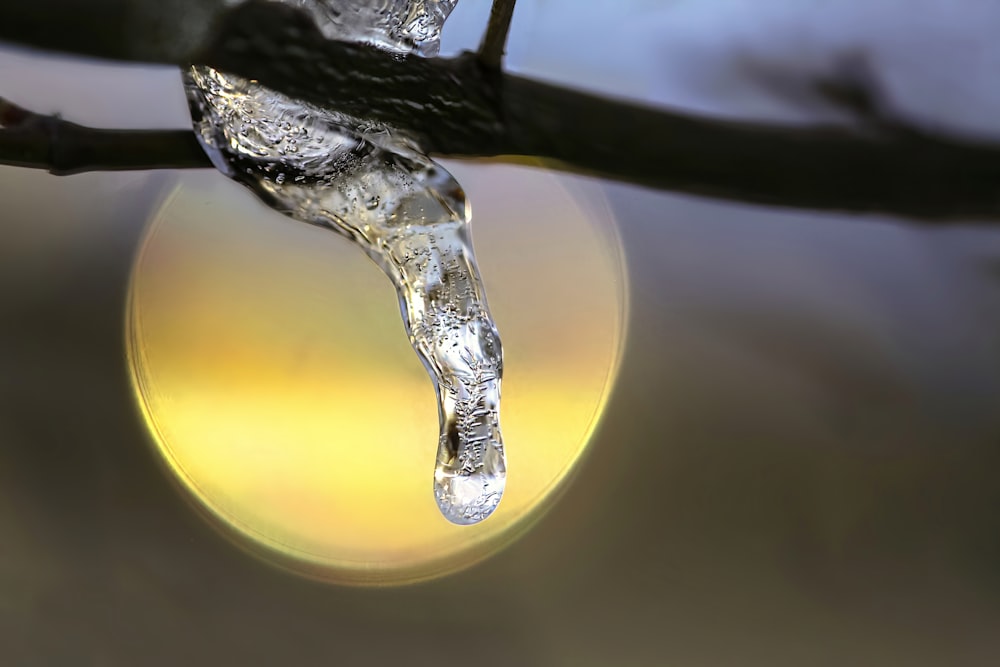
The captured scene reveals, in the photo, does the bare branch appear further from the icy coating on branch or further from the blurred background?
the blurred background

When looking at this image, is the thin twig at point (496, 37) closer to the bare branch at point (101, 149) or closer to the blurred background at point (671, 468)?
the bare branch at point (101, 149)

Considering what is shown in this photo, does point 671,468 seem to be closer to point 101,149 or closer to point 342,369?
point 342,369

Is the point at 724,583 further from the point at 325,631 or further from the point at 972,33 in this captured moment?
the point at 972,33

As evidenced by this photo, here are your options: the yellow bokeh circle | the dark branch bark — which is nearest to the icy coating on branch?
the dark branch bark

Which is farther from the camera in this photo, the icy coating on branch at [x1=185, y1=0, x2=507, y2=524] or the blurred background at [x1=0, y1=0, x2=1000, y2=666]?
the blurred background at [x1=0, y1=0, x2=1000, y2=666]

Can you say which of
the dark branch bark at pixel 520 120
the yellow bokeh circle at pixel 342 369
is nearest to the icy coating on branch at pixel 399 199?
the dark branch bark at pixel 520 120

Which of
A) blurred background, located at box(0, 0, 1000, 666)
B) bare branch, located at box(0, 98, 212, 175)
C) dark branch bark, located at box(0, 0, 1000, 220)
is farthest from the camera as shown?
blurred background, located at box(0, 0, 1000, 666)
